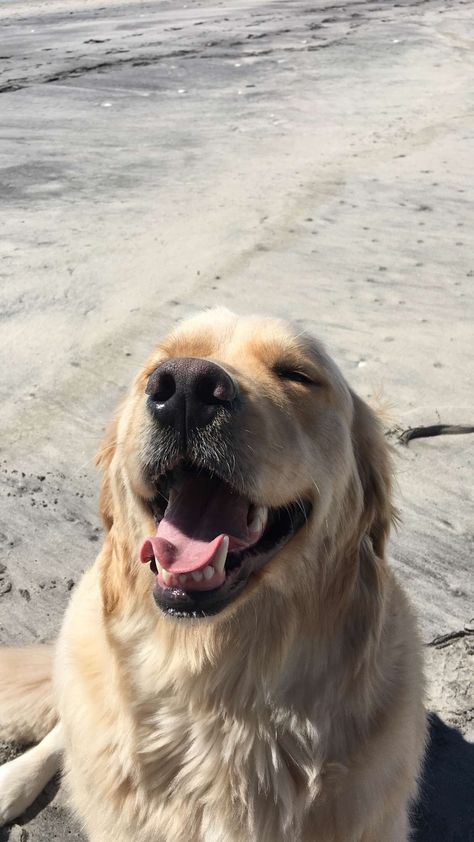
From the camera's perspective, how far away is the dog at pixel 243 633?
211 cm

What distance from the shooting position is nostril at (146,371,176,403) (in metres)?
1.99

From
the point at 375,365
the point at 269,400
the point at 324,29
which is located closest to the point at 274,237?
the point at 375,365

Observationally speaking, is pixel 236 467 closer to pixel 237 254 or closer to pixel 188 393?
pixel 188 393

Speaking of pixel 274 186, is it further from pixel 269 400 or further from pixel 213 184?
pixel 269 400

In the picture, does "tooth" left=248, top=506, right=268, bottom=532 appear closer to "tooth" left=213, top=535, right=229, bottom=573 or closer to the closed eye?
"tooth" left=213, top=535, right=229, bottom=573

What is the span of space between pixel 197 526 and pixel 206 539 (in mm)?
56

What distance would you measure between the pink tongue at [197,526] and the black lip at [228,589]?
2.2 inches

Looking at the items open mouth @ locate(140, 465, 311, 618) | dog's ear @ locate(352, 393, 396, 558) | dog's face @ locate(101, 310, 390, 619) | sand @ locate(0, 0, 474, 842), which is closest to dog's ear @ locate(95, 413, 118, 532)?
dog's face @ locate(101, 310, 390, 619)

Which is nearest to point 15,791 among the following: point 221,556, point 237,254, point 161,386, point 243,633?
point 243,633

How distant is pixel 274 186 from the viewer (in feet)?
27.6

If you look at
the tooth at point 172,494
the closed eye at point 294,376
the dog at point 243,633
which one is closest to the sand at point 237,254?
the dog at point 243,633

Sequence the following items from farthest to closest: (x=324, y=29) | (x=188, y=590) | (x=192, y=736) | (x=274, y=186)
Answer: (x=324, y=29), (x=274, y=186), (x=192, y=736), (x=188, y=590)

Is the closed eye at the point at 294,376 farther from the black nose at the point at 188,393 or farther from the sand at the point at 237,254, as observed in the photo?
the sand at the point at 237,254

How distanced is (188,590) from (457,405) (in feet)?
10.8
